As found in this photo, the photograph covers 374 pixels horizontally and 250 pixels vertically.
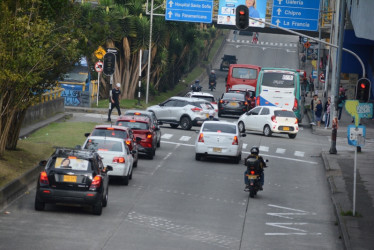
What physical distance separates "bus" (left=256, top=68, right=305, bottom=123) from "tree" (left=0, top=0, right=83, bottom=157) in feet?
92.2

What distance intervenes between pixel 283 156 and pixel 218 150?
5182mm

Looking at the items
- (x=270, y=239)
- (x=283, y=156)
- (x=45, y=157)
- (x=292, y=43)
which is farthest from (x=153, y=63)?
(x=292, y=43)

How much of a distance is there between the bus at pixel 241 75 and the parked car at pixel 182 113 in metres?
19.7

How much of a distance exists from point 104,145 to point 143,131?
6.82 m

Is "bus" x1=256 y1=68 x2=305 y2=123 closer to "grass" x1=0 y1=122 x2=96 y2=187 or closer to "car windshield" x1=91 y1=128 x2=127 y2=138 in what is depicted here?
"grass" x1=0 y1=122 x2=96 y2=187

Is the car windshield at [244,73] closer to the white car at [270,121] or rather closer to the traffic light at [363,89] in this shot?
the white car at [270,121]

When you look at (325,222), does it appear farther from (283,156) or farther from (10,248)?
(283,156)

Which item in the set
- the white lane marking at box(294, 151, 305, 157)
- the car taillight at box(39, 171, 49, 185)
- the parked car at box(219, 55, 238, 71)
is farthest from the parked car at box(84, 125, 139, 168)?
the parked car at box(219, 55, 238, 71)

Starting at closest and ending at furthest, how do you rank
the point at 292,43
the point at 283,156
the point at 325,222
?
1. the point at 325,222
2. the point at 283,156
3. the point at 292,43

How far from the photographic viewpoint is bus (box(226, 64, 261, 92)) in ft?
209

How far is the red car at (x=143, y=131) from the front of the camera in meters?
30.7

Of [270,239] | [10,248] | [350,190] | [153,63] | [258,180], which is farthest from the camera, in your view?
[153,63]

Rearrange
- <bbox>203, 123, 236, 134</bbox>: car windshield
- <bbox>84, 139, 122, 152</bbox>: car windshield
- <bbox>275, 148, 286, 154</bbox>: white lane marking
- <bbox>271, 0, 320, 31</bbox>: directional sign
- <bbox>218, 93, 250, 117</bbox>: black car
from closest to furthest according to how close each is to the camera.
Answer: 1. <bbox>84, 139, 122, 152</bbox>: car windshield
2. <bbox>203, 123, 236, 134</bbox>: car windshield
3. <bbox>275, 148, 286, 154</bbox>: white lane marking
4. <bbox>218, 93, 250, 117</bbox>: black car
5. <bbox>271, 0, 320, 31</bbox>: directional sign

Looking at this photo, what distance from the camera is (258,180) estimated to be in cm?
2428
